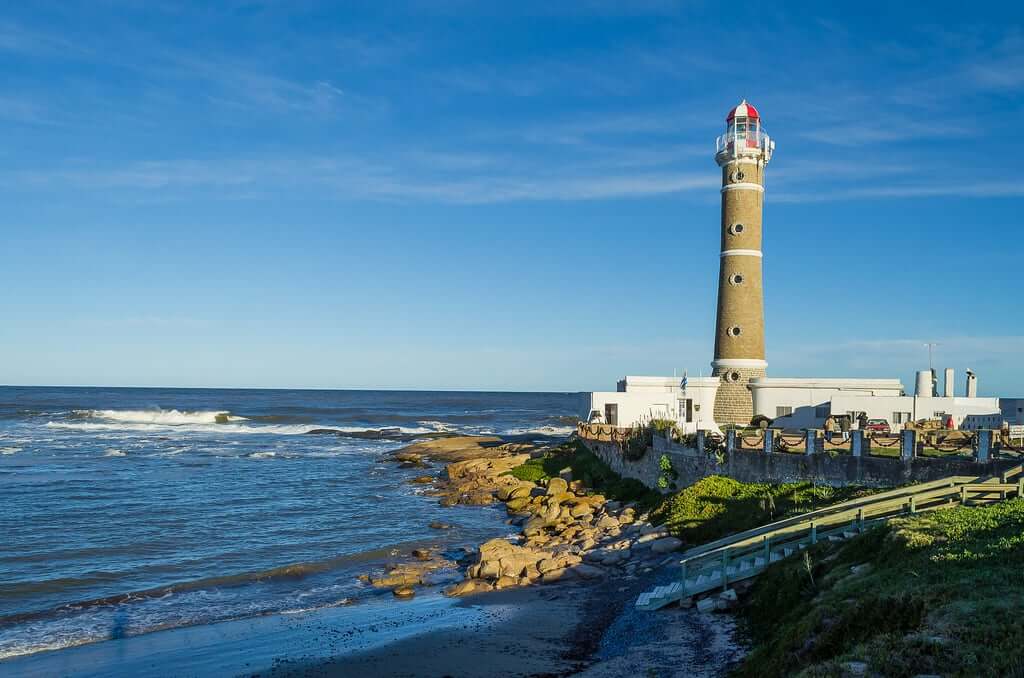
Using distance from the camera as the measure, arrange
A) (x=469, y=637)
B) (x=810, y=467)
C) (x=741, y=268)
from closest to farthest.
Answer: (x=469, y=637)
(x=810, y=467)
(x=741, y=268)

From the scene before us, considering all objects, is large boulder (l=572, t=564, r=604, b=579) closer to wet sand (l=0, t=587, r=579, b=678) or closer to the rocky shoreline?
the rocky shoreline

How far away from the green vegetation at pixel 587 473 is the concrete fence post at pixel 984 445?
10.9 meters

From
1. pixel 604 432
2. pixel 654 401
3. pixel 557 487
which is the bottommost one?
pixel 557 487

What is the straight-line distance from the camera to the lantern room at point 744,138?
39188 mm

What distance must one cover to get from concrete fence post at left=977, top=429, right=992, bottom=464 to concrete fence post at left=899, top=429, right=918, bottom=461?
1381 millimetres

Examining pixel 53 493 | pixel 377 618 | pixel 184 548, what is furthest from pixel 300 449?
pixel 377 618

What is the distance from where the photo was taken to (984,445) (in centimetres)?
1878

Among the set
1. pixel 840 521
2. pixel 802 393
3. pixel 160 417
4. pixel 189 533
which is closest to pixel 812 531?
pixel 840 521

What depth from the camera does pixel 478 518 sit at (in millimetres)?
31641

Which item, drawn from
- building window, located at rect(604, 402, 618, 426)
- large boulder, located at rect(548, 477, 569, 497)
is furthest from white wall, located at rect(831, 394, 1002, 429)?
large boulder, located at rect(548, 477, 569, 497)

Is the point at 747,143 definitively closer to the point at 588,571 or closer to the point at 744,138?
the point at 744,138

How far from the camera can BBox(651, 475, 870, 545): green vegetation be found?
67.5 ft

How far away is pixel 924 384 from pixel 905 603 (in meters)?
29.7

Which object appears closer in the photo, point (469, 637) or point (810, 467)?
point (469, 637)
